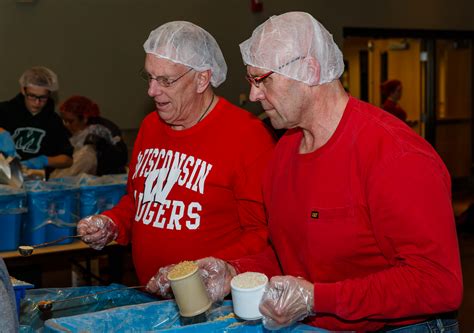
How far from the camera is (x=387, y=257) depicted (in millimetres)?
1712

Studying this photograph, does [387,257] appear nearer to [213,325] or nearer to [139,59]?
[213,325]

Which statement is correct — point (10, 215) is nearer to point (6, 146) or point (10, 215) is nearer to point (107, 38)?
point (6, 146)

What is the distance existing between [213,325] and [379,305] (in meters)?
0.41

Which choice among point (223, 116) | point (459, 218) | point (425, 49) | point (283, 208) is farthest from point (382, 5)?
point (283, 208)

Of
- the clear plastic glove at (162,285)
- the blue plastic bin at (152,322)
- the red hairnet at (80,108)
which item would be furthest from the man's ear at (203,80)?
the red hairnet at (80,108)

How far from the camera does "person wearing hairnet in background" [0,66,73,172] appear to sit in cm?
490

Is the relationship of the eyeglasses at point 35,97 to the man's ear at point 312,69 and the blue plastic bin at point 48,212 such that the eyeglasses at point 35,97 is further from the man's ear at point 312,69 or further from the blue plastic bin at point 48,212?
the man's ear at point 312,69

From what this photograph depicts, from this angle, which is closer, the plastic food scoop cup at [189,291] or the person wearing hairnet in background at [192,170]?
the plastic food scoop cup at [189,291]

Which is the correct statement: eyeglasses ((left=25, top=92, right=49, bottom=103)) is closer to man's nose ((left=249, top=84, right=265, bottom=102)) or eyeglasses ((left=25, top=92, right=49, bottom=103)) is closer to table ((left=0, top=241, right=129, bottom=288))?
table ((left=0, top=241, right=129, bottom=288))

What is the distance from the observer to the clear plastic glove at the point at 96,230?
98.0 inches

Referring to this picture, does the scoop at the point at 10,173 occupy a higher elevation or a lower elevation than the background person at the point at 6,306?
lower

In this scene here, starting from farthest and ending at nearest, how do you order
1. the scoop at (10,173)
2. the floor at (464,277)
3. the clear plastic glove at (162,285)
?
the floor at (464,277) → the scoop at (10,173) → the clear plastic glove at (162,285)

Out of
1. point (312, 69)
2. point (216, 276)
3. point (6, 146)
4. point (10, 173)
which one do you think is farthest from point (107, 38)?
point (312, 69)

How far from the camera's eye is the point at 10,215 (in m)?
3.58
